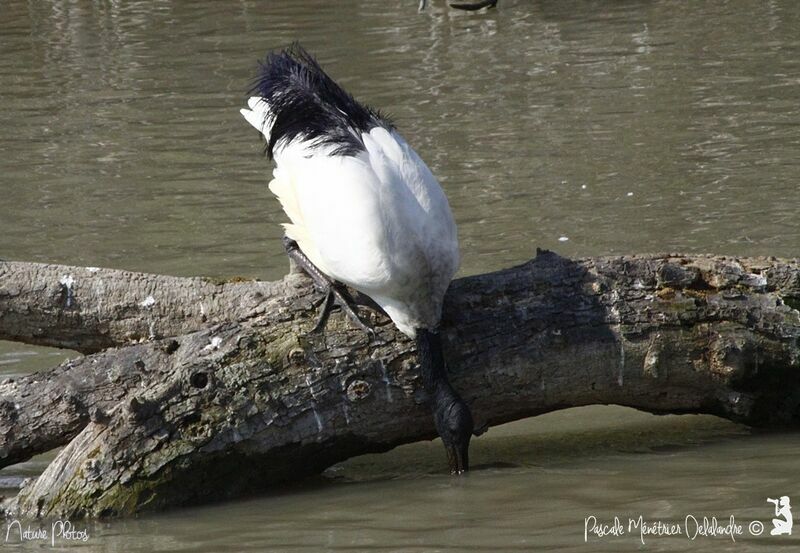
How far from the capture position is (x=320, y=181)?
5.93 m

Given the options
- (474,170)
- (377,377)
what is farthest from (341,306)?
(474,170)

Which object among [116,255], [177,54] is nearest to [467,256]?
[116,255]

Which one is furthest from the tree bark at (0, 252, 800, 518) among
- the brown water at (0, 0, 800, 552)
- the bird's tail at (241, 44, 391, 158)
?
the bird's tail at (241, 44, 391, 158)

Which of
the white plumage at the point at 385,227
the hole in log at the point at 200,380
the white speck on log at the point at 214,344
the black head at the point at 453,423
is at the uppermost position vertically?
the white plumage at the point at 385,227

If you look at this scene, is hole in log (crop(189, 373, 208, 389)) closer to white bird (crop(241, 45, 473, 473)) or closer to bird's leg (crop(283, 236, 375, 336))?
bird's leg (crop(283, 236, 375, 336))

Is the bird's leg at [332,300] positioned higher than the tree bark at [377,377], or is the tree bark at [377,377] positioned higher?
the bird's leg at [332,300]

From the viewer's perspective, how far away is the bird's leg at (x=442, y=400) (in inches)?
222

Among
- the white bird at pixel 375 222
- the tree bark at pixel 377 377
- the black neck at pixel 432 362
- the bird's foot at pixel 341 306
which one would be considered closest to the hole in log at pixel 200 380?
the tree bark at pixel 377 377

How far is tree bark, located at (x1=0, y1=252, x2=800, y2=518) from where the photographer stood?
5469 millimetres

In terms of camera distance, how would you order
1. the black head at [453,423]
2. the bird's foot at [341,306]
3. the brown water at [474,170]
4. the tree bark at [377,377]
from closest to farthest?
the brown water at [474,170]
the tree bark at [377,377]
the black head at [453,423]
the bird's foot at [341,306]

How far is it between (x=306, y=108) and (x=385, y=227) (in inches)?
36.0

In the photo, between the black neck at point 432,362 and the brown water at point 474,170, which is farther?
the black neck at point 432,362

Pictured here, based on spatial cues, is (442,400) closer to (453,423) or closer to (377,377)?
(453,423)

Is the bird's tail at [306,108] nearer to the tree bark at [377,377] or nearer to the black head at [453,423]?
the tree bark at [377,377]
